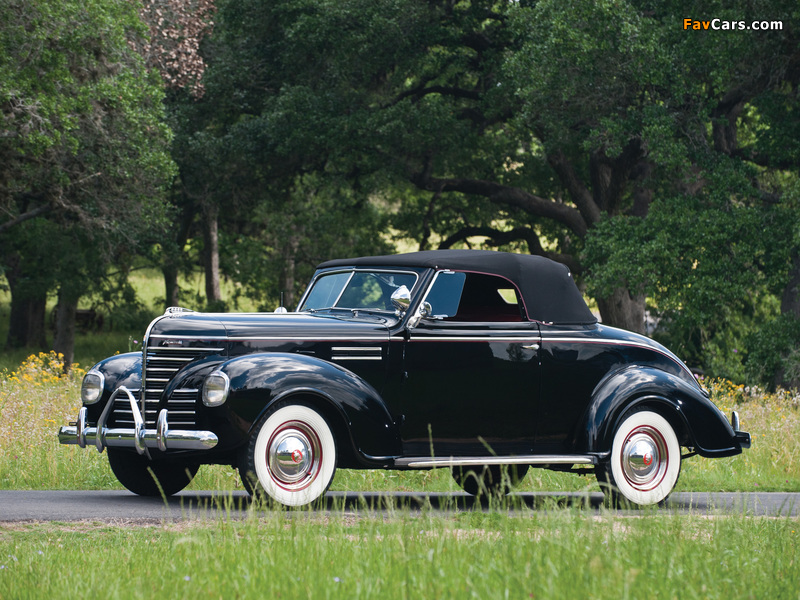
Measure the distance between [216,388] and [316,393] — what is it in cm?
72

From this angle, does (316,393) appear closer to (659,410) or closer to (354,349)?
(354,349)

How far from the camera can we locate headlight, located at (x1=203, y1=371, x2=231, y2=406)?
24.6 feet

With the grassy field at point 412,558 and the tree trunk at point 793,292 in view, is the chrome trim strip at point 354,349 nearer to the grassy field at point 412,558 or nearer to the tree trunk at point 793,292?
the grassy field at point 412,558

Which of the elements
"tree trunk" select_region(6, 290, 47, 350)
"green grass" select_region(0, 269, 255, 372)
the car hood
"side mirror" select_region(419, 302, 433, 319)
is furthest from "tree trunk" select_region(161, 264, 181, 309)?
"side mirror" select_region(419, 302, 433, 319)

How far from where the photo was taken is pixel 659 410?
9195 mm

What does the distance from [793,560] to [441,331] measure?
12.2ft

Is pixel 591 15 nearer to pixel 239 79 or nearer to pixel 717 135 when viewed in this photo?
pixel 717 135

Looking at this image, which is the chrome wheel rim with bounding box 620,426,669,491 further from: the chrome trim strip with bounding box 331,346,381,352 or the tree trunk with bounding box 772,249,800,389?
the tree trunk with bounding box 772,249,800,389

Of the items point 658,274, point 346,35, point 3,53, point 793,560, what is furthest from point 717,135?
point 793,560

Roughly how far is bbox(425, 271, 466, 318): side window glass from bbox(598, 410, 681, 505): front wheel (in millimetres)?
1754

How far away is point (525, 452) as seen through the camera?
352 inches

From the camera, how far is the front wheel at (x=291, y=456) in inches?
299

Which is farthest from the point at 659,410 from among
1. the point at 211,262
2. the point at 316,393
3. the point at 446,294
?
the point at 211,262

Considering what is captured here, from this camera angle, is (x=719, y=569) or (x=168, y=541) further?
(x=168, y=541)
